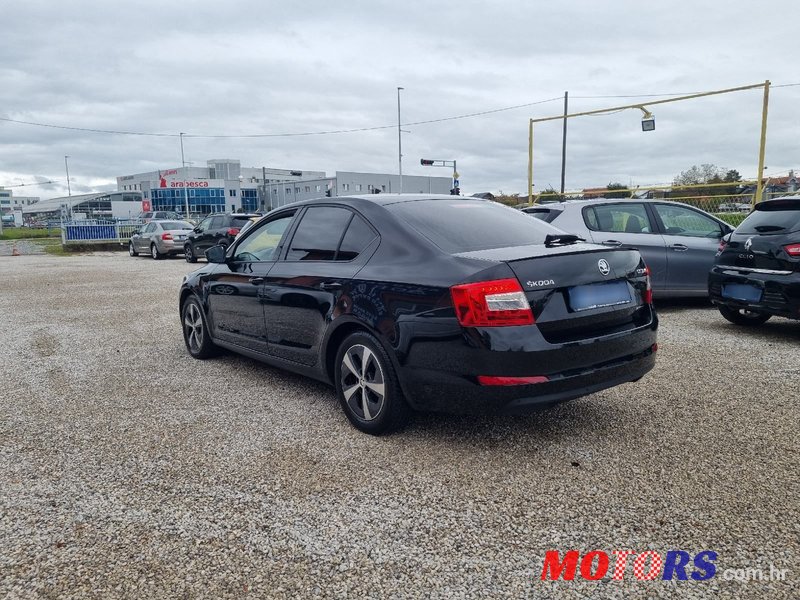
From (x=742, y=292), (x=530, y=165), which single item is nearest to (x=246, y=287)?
(x=742, y=292)

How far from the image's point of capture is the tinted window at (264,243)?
5.11m

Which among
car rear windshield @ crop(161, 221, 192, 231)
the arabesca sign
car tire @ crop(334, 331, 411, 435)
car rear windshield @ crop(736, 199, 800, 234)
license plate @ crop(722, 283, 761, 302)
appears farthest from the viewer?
car rear windshield @ crop(161, 221, 192, 231)

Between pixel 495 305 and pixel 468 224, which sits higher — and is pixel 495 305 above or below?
below

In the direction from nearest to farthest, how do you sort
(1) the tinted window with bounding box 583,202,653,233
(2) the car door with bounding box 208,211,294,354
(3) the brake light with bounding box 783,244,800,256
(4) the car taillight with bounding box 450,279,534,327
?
(4) the car taillight with bounding box 450,279,534,327
(2) the car door with bounding box 208,211,294,354
(3) the brake light with bounding box 783,244,800,256
(1) the tinted window with bounding box 583,202,653,233

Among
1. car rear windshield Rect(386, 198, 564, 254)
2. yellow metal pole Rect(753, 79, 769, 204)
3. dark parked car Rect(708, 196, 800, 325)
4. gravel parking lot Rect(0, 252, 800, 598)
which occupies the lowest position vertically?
gravel parking lot Rect(0, 252, 800, 598)

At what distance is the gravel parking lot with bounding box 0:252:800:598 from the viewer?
2.49 metres

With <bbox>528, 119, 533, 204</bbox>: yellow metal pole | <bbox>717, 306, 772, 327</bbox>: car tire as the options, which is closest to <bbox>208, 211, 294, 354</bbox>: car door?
<bbox>717, 306, 772, 327</bbox>: car tire

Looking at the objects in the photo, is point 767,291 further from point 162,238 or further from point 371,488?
point 162,238

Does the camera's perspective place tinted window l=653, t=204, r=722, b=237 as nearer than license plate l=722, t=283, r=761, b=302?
No

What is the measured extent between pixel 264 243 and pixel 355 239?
4.23 feet

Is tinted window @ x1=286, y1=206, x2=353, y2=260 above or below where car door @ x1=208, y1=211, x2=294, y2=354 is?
above

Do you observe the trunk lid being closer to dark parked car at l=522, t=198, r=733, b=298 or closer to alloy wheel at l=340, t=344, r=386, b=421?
alloy wheel at l=340, t=344, r=386, b=421

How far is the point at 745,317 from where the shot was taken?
7449 millimetres

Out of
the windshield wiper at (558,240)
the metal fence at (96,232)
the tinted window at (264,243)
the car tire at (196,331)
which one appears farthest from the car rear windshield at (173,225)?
the windshield wiper at (558,240)
